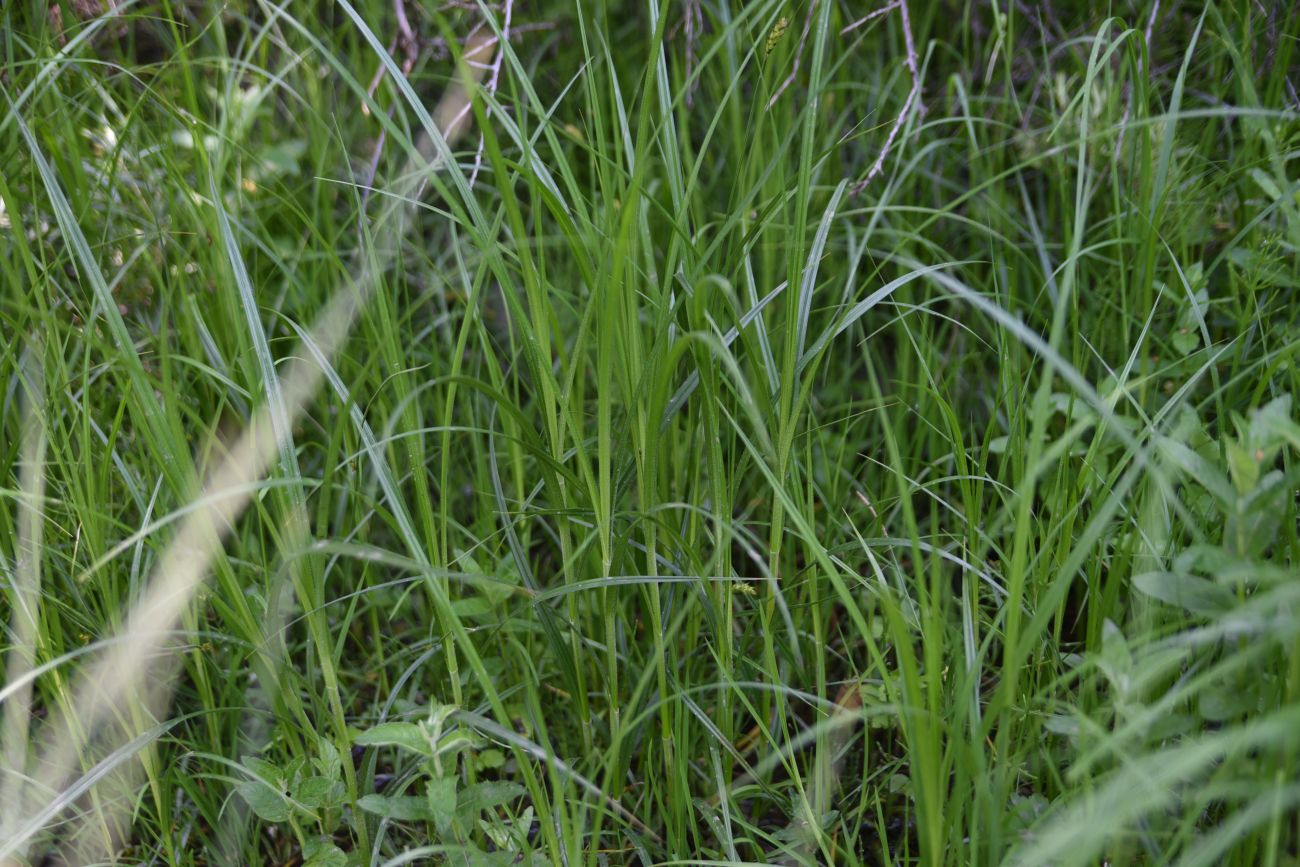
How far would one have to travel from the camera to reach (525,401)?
2.00 m

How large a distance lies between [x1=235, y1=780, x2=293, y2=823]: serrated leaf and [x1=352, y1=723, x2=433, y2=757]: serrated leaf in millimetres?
185

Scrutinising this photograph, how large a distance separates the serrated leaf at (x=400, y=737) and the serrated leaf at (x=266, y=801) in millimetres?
185

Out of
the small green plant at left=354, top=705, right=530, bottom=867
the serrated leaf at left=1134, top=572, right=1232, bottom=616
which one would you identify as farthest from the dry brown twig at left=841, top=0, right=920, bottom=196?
the small green plant at left=354, top=705, right=530, bottom=867

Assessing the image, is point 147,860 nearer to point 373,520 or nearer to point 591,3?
point 373,520

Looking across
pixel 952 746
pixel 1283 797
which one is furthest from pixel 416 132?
pixel 1283 797

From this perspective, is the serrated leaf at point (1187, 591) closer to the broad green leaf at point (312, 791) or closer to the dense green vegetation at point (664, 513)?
the dense green vegetation at point (664, 513)

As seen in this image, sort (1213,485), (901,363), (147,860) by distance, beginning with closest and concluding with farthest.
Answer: (1213,485), (147,860), (901,363)

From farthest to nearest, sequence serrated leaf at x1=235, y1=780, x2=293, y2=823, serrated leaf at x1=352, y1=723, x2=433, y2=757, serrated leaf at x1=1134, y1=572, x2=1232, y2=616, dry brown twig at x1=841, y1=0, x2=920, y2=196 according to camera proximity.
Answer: dry brown twig at x1=841, y1=0, x2=920, y2=196, serrated leaf at x1=235, y1=780, x2=293, y2=823, serrated leaf at x1=352, y1=723, x2=433, y2=757, serrated leaf at x1=1134, y1=572, x2=1232, y2=616

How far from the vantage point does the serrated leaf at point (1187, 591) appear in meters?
0.88

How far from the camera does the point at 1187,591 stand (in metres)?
0.89

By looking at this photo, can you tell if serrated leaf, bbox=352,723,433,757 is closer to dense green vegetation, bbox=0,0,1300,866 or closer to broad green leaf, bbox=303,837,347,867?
dense green vegetation, bbox=0,0,1300,866

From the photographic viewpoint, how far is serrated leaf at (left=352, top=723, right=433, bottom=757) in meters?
1.00

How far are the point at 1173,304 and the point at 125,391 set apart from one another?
1603 mm

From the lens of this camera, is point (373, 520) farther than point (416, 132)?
No
